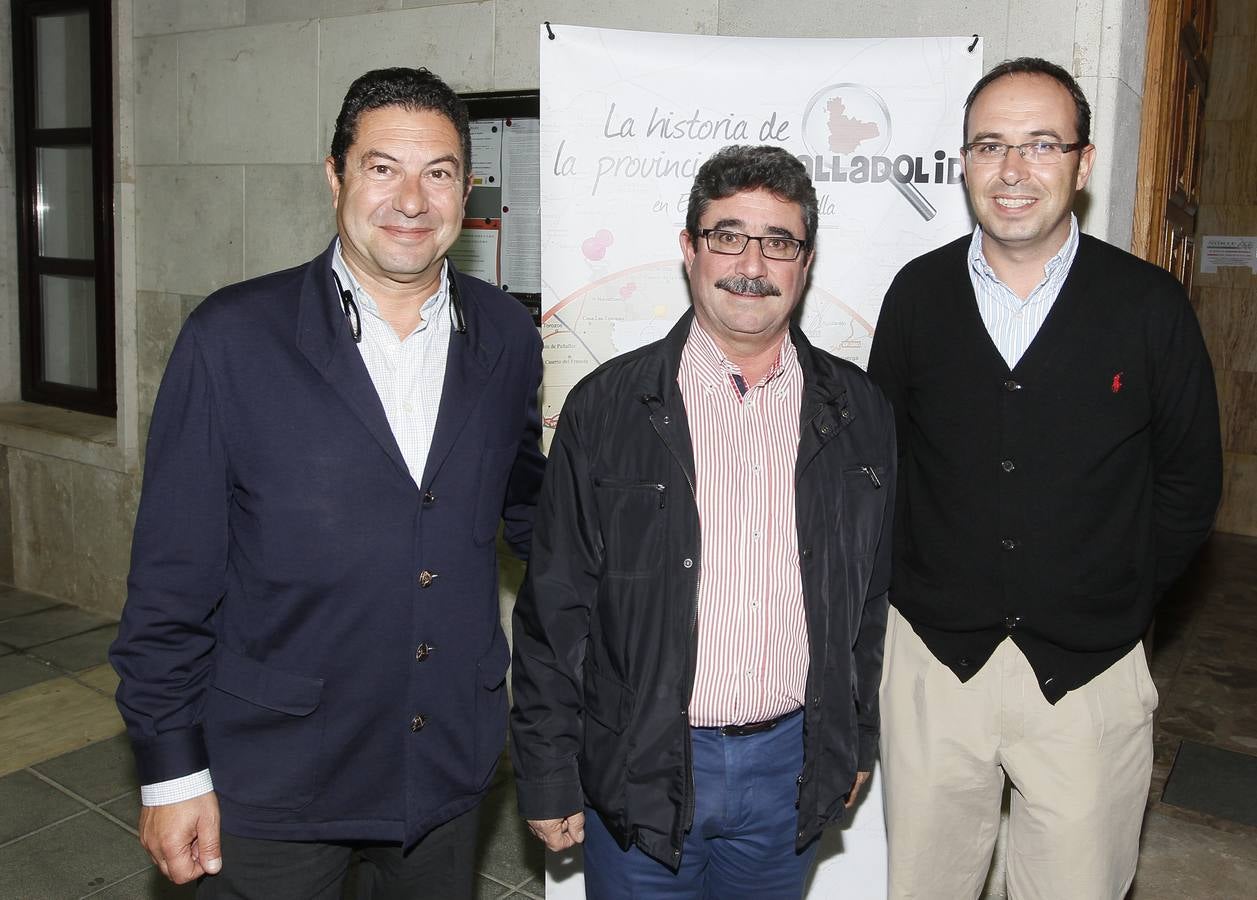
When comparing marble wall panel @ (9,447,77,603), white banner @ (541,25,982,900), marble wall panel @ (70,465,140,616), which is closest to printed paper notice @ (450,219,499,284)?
white banner @ (541,25,982,900)

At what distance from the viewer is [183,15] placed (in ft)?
15.2

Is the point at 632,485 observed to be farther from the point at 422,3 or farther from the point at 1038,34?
the point at 422,3

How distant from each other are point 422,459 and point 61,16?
506 centimetres

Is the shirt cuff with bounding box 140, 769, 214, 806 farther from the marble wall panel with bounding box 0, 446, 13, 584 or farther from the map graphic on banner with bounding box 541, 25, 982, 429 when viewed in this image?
the marble wall panel with bounding box 0, 446, 13, 584

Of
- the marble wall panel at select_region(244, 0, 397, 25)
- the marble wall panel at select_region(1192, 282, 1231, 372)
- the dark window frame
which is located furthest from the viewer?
the marble wall panel at select_region(1192, 282, 1231, 372)

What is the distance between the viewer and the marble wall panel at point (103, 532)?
5.16m

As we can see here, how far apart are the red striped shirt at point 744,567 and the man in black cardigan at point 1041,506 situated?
1.24ft

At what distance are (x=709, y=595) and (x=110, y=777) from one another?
111 inches

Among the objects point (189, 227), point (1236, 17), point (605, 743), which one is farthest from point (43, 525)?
point (1236, 17)

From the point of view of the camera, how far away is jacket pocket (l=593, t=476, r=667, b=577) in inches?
78.0

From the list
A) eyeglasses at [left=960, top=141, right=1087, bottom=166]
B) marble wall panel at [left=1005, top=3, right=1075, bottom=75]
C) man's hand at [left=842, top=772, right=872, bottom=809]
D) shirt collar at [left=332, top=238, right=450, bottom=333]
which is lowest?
man's hand at [left=842, top=772, right=872, bottom=809]

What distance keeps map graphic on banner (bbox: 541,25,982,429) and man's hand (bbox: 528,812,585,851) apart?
1291mm

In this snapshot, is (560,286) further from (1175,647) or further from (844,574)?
(1175,647)

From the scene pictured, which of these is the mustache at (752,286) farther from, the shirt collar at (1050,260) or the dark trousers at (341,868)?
the dark trousers at (341,868)
